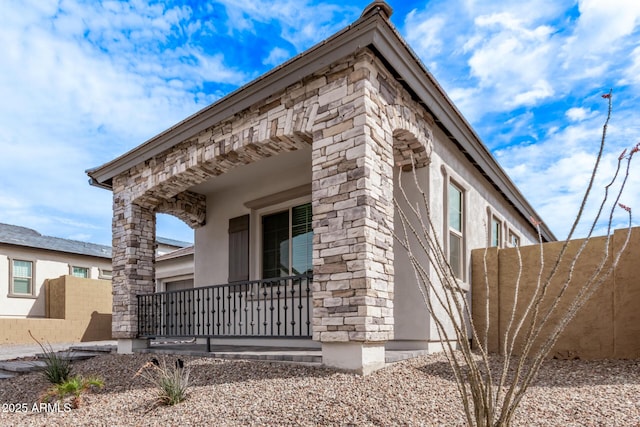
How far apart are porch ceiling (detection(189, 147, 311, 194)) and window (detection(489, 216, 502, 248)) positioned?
4570 mm

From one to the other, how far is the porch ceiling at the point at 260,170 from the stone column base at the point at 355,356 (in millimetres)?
3492

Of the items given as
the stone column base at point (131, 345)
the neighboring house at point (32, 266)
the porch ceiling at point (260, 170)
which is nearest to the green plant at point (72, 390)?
the stone column base at point (131, 345)

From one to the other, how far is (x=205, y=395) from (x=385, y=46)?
178 inches

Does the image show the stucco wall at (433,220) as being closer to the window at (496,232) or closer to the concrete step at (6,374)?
the window at (496,232)

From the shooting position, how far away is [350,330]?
495 centimetres

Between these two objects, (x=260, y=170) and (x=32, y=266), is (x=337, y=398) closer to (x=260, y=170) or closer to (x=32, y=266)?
(x=260, y=170)

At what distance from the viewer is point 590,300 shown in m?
6.52

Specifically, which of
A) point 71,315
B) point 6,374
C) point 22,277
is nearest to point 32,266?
point 22,277

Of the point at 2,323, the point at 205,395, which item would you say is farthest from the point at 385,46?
the point at 2,323

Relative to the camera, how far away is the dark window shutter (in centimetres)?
888

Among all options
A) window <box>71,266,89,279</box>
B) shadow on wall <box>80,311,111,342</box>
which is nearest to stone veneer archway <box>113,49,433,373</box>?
shadow on wall <box>80,311,111,342</box>

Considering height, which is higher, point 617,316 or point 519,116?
point 519,116

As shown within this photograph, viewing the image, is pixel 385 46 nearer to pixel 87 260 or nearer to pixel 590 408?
pixel 590 408

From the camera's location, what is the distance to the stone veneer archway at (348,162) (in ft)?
16.5
